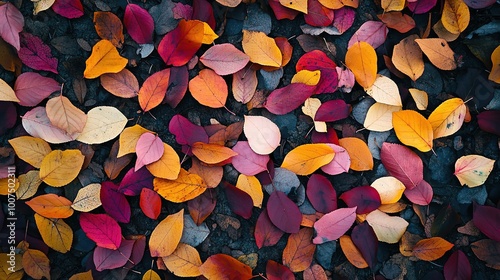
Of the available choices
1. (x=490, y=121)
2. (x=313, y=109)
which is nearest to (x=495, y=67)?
(x=490, y=121)

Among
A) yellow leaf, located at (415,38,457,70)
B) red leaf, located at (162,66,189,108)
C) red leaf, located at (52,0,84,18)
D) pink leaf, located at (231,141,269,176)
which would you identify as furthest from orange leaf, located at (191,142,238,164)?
yellow leaf, located at (415,38,457,70)

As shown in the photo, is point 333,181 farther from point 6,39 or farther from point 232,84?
point 6,39

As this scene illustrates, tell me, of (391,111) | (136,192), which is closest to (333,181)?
(391,111)

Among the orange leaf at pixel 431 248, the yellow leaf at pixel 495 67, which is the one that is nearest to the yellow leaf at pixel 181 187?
the orange leaf at pixel 431 248

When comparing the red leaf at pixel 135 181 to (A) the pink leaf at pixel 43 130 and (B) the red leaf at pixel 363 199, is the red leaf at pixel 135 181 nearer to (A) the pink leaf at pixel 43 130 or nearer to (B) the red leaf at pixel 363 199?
(A) the pink leaf at pixel 43 130

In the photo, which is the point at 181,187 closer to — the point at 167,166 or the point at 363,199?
the point at 167,166
